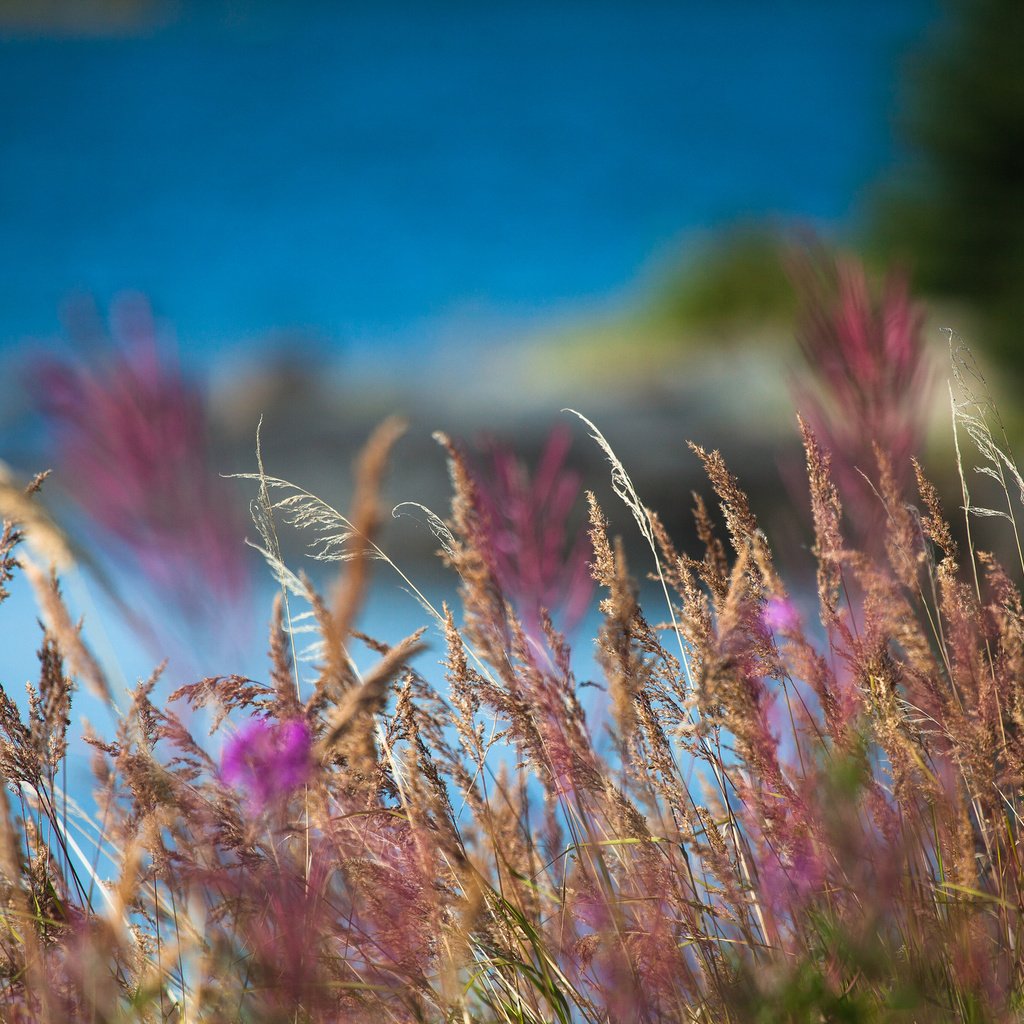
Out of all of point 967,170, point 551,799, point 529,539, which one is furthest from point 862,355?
point 967,170

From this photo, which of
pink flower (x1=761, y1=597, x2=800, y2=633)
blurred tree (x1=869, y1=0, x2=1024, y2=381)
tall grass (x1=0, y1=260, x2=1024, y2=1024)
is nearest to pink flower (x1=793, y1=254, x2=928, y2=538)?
tall grass (x1=0, y1=260, x2=1024, y2=1024)

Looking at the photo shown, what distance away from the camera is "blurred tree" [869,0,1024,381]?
11562mm

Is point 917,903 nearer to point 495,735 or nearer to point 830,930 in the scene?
point 830,930

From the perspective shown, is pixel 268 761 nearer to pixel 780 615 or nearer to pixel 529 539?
pixel 529 539

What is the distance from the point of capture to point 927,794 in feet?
3.39

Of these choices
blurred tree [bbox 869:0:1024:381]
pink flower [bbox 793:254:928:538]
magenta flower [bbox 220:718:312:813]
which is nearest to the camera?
magenta flower [bbox 220:718:312:813]

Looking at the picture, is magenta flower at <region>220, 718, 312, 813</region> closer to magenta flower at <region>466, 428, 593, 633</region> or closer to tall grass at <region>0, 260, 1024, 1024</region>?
tall grass at <region>0, 260, 1024, 1024</region>

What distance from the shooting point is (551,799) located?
1182mm

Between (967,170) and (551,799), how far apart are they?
13.1 meters

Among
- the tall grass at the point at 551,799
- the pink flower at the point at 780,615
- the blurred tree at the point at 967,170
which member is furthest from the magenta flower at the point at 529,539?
the blurred tree at the point at 967,170

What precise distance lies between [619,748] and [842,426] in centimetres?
43

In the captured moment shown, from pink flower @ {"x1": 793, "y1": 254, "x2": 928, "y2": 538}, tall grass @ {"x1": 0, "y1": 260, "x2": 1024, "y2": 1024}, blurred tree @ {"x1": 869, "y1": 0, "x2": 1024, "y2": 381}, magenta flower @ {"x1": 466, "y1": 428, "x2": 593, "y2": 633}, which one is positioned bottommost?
tall grass @ {"x1": 0, "y1": 260, "x2": 1024, "y2": 1024}

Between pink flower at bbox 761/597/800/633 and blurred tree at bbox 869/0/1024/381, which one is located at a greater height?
blurred tree at bbox 869/0/1024/381

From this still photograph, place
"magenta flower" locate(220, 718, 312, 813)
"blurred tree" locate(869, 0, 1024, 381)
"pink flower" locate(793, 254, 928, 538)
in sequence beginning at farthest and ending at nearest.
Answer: "blurred tree" locate(869, 0, 1024, 381)
"pink flower" locate(793, 254, 928, 538)
"magenta flower" locate(220, 718, 312, 813)
